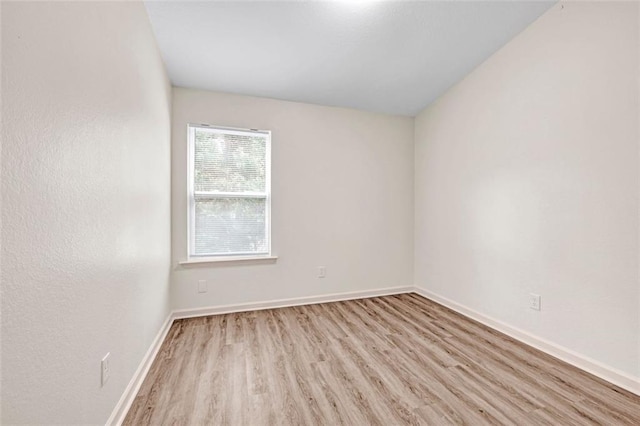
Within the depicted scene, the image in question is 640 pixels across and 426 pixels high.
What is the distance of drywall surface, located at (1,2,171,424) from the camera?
76 centimetres

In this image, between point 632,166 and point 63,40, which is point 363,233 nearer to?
point 632,166

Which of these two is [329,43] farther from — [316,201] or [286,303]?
[286,303]

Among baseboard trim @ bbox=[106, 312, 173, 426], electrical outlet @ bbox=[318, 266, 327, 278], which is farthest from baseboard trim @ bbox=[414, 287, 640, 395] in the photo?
baseboard trim @ bbox=[106, 312, 173, 426]

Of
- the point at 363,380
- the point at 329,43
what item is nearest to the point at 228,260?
the point at 363,380

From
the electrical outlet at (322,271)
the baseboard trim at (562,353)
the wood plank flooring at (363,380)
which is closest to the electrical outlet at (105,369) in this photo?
the wood plank flooring at (363,380)

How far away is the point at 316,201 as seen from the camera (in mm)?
3283

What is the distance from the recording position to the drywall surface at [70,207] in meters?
0.76

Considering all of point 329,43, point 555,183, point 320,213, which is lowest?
point 320,213

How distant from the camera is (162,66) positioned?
7.84 feet

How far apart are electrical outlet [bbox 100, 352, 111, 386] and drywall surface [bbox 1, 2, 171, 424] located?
0.10ft

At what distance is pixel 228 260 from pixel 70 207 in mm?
1999

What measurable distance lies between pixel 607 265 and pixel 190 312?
351cm

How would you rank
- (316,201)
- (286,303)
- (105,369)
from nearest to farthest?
1. (105,369)
2. (286,303)
3. (316,201)

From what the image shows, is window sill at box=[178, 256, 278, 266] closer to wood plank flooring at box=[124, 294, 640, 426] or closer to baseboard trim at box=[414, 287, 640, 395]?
wood plank flooring at box=[124, 294, 640, 426]
